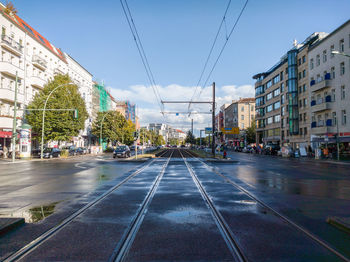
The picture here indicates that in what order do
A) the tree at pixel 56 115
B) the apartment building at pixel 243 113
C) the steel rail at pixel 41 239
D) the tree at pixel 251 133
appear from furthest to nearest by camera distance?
the apartment building at pixel 243 113, the tree at pixel 251 133, the tree at pixel 56 115, the steel rail at pixel 41 239

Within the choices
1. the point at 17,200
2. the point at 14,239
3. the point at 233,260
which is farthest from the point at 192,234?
the point at 17,200

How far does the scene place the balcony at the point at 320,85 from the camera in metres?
43.5

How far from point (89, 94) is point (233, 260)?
74.5m

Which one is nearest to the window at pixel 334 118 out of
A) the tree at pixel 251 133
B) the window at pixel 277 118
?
the window at pixel 277 118

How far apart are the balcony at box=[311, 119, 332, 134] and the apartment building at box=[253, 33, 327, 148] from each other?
5.06 m

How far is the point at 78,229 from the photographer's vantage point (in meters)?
5.82

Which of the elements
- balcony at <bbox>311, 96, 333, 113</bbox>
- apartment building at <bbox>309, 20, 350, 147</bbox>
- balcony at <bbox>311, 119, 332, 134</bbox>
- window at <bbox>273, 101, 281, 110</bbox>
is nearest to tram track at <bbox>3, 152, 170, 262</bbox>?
apartment building at <bbox>309, 20, 350, 147</bbox>

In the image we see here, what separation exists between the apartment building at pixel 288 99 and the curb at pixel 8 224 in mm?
53928

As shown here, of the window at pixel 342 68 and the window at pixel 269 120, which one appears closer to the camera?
the window at pixel 342 68

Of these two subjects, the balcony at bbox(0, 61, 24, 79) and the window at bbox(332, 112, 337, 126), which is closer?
the balcony at bbox(0, 61, 24, 79)

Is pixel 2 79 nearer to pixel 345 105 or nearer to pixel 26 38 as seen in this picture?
pixel 26 38

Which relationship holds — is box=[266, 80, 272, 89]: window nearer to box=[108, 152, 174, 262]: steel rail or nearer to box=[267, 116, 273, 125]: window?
box=[267, 116, 273, 125]: window

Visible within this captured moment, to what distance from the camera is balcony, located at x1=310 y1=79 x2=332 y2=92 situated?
1711 inches

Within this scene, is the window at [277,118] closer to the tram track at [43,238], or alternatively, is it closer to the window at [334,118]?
the window at [334,118]
